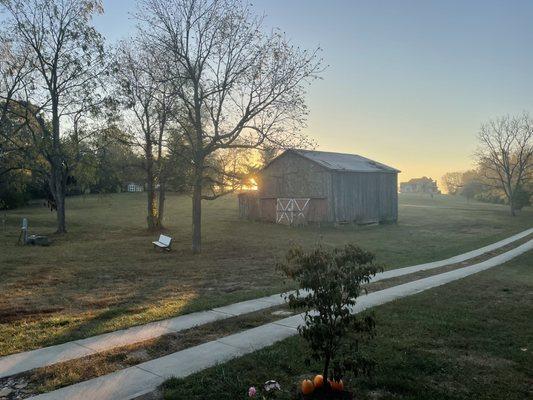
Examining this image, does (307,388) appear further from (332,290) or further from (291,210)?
(291,210)

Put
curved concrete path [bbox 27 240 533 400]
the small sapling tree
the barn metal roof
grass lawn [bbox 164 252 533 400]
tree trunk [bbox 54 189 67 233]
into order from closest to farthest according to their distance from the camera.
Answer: the small sapling tree
curved concrete path [bbox 27 240 533 400]
grass lawn [bbox 164 252 533 400]
tree trunk [bbox 54 189 67 233]
the barn metal roof

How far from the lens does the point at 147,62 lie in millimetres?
23109

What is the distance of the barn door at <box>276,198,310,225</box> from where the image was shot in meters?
36.1

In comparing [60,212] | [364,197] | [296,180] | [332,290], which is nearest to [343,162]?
[364,197]

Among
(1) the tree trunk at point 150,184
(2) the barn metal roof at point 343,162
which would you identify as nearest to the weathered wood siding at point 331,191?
(2) the barn metal roof at point 343,162

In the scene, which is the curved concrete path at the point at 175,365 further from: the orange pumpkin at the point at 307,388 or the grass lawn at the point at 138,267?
the grass lawn at the point at 138,267

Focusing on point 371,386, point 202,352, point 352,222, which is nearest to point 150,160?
point 352,222

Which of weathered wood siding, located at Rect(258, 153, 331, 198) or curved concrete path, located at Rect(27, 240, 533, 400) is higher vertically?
weathered wood siding, located at Rect(258, 153, 331, 198)

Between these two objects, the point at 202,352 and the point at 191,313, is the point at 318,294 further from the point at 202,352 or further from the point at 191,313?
the point at 191,313

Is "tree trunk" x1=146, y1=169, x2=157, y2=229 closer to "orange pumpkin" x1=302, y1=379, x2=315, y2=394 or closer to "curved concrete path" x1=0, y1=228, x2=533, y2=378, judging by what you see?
"curved concrete path" x1=0, y1=228, x2=533, y2=378

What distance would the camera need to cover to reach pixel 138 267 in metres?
16.2

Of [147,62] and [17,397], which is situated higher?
[147,62]

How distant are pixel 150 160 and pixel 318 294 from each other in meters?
27.1

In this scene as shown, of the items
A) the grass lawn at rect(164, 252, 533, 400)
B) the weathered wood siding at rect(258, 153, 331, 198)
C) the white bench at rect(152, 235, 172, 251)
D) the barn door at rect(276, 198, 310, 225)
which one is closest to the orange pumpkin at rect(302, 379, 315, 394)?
the grass lawn at rect(164, 252, 533, 400)
